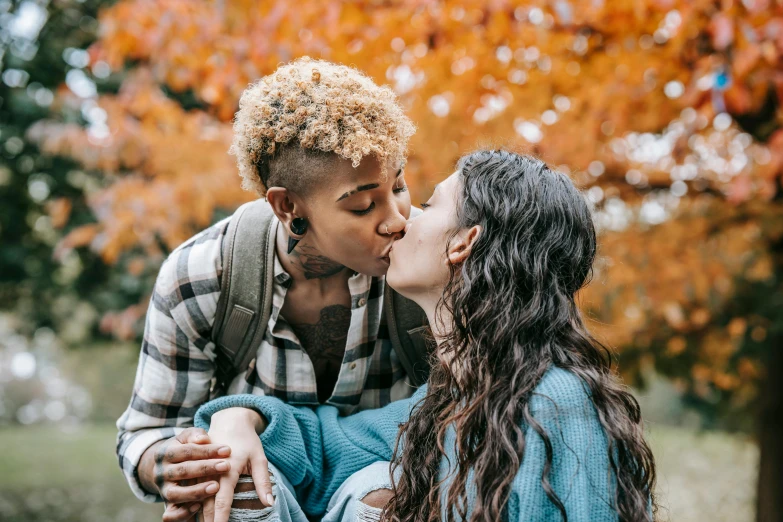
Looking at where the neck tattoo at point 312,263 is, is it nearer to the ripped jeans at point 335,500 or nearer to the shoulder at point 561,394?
the ripped jeans at point 335,500

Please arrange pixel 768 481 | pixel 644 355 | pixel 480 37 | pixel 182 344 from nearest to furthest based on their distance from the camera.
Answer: pixel 182 344, pixel 480 37, pixel 768 481, pixel 644 355

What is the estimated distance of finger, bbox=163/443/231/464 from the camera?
1.92 m

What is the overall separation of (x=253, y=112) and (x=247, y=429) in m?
0.87

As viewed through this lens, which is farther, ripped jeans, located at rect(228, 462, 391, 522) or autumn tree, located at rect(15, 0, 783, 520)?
autumn tree, located at rect(15, 0, 783, 520)

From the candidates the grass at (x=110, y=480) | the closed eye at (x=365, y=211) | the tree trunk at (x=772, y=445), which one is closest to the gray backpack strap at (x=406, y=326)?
the closed eye at (x=365, y=211)

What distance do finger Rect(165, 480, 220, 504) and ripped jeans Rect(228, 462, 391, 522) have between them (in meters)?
0.07

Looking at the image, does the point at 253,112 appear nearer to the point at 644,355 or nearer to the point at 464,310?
the point at 464,310

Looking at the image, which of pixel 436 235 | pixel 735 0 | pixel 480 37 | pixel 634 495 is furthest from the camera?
pixel 480 37

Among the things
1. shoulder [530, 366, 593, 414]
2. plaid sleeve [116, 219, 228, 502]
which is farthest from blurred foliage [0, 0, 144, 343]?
shoulder [530, 366, 593, 414]

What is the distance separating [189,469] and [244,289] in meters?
0.56

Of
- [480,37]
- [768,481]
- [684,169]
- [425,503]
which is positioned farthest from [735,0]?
[768,481]

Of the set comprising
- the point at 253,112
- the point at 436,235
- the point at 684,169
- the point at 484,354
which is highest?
the point at 684,169

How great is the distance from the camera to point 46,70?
280 inches

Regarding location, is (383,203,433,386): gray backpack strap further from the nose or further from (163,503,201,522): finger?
(163,503,201,522): finger
